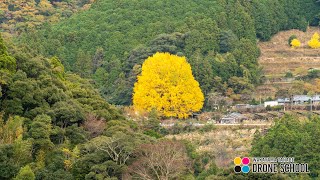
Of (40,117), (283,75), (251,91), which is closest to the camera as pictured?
(40,117)

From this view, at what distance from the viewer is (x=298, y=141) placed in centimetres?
3472

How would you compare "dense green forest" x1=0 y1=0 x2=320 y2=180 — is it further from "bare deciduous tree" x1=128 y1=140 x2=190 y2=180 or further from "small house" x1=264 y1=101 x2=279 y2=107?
"small house" x1=264 y1=101 x2=279 y2=107

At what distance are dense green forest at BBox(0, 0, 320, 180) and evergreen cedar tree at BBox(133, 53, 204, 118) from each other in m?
2.26

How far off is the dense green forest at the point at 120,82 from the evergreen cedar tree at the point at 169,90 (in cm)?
226

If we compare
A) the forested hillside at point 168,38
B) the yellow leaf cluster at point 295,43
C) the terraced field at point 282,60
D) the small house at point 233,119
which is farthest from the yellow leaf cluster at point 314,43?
the small house at point 233,119

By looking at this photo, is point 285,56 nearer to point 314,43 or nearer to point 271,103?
point 314,43

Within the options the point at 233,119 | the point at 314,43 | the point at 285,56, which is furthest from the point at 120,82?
the point at 314,43

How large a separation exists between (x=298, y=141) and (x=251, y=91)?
672 inches

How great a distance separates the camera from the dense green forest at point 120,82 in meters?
28.7

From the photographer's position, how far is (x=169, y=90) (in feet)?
159

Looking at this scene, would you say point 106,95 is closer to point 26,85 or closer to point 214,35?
point 214,35

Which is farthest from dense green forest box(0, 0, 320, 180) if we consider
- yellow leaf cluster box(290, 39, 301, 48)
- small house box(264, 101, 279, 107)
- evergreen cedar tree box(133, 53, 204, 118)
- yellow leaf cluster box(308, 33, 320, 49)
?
yellow leaf cluster box(308, 33, 320, 49)

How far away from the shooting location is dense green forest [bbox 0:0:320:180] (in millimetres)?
28719

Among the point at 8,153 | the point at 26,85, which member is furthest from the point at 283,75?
the point at 8,153
